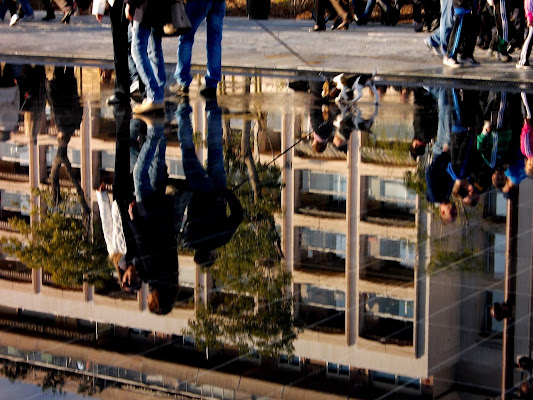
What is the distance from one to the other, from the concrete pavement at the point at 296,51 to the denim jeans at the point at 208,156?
12.0 ft

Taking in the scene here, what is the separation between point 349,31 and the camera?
24312 millimetres

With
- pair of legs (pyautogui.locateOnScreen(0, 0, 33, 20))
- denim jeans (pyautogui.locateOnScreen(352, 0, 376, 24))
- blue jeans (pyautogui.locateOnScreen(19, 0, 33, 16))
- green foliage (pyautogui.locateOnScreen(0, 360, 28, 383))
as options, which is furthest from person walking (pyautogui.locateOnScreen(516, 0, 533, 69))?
blue jeans (pyautogui.locateOnScreen(19, 0, 33, 16))

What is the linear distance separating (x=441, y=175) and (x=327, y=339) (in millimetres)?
3932

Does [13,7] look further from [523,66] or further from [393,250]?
[393,250]

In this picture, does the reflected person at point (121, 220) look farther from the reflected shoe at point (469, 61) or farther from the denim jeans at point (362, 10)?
the denim jeans at point (362, 10)

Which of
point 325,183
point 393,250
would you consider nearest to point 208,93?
point 325,183

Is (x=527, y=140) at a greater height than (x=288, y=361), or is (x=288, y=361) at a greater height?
(x=288, y=361)

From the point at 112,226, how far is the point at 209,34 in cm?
688

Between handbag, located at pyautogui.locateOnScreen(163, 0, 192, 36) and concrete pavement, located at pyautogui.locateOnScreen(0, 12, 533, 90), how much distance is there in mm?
3596

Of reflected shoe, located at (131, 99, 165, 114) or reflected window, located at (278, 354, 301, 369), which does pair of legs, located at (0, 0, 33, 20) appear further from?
reflected window, located at (278, 354, 301, 369)

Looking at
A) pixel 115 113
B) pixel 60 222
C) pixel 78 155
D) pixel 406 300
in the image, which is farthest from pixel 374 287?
pixel 115 113

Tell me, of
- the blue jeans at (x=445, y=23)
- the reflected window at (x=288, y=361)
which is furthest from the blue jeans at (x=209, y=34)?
the reflected window at (x=288, y=361)

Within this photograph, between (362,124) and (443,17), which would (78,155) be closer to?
(362,124)

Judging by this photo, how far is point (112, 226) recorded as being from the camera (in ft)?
29.0
